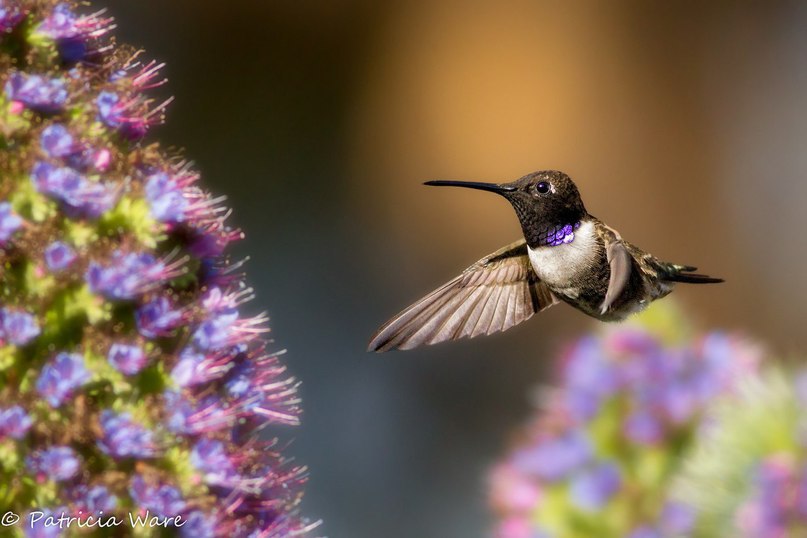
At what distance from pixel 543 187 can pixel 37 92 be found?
1131 mm

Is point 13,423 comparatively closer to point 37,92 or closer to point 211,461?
point 211,461

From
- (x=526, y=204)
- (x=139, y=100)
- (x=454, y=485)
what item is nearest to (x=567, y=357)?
(x=526, y=204)

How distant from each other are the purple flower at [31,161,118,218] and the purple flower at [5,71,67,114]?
94 millimetres

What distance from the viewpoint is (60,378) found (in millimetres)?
1605

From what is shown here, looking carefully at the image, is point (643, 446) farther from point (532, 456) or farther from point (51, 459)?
point (51, 459)

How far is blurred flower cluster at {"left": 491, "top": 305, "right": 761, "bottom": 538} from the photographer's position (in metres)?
2.68

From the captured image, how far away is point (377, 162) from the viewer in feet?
19.8

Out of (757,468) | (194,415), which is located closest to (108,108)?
(194,415)

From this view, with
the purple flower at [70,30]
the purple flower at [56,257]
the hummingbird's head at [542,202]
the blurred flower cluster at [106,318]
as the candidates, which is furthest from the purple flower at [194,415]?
the hummingbird's head at [542,202]

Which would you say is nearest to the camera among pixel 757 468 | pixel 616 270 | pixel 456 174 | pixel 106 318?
pixel 106 318

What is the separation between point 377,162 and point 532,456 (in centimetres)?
340

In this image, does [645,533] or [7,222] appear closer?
[7,222]

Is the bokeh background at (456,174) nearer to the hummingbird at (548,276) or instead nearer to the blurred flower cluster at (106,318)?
the hummingbird at (548,276)

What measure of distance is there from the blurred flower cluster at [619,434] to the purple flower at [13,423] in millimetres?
1454
